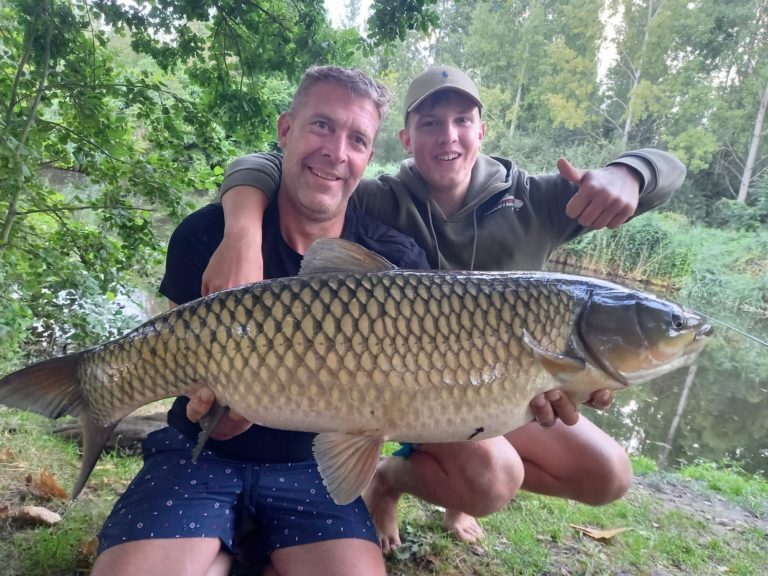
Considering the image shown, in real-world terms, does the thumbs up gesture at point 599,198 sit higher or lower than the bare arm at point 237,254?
higher

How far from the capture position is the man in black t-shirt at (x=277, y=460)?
1.21m

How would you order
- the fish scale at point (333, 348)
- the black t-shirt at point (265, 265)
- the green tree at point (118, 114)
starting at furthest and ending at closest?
1. the green tree at point (118, 114)
2. the black t-shirt at point (265, 265)
3. the fish scale at point (333, 348)

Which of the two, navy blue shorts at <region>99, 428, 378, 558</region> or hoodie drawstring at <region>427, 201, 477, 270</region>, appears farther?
hoodie drawstring at <region>427, 201, 477, 270</region>

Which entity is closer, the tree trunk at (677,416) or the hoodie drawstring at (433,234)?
the hoodie drawstring at (433,234)

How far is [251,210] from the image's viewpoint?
137 cm

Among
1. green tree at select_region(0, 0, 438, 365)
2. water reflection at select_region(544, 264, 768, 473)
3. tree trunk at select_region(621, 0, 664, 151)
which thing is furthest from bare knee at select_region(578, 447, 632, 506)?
tree trunk at select_region(621, 0, 664, 151)

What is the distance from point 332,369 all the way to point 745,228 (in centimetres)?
1313

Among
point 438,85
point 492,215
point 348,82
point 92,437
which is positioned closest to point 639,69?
point 438,85

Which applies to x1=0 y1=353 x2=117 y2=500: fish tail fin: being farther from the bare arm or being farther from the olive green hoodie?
the olive green hoodie

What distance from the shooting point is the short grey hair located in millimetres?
1537

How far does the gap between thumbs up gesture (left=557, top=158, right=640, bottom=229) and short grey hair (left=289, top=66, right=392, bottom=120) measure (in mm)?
539

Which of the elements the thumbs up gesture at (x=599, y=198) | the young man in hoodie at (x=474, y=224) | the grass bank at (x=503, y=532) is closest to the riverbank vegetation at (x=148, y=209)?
the grass bank at (x=503, y=532)

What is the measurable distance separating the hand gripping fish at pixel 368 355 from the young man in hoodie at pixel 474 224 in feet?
0.43

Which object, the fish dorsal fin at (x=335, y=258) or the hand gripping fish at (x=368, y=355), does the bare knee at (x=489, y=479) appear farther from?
the fish dorsal fin at (x=335, y=258)
